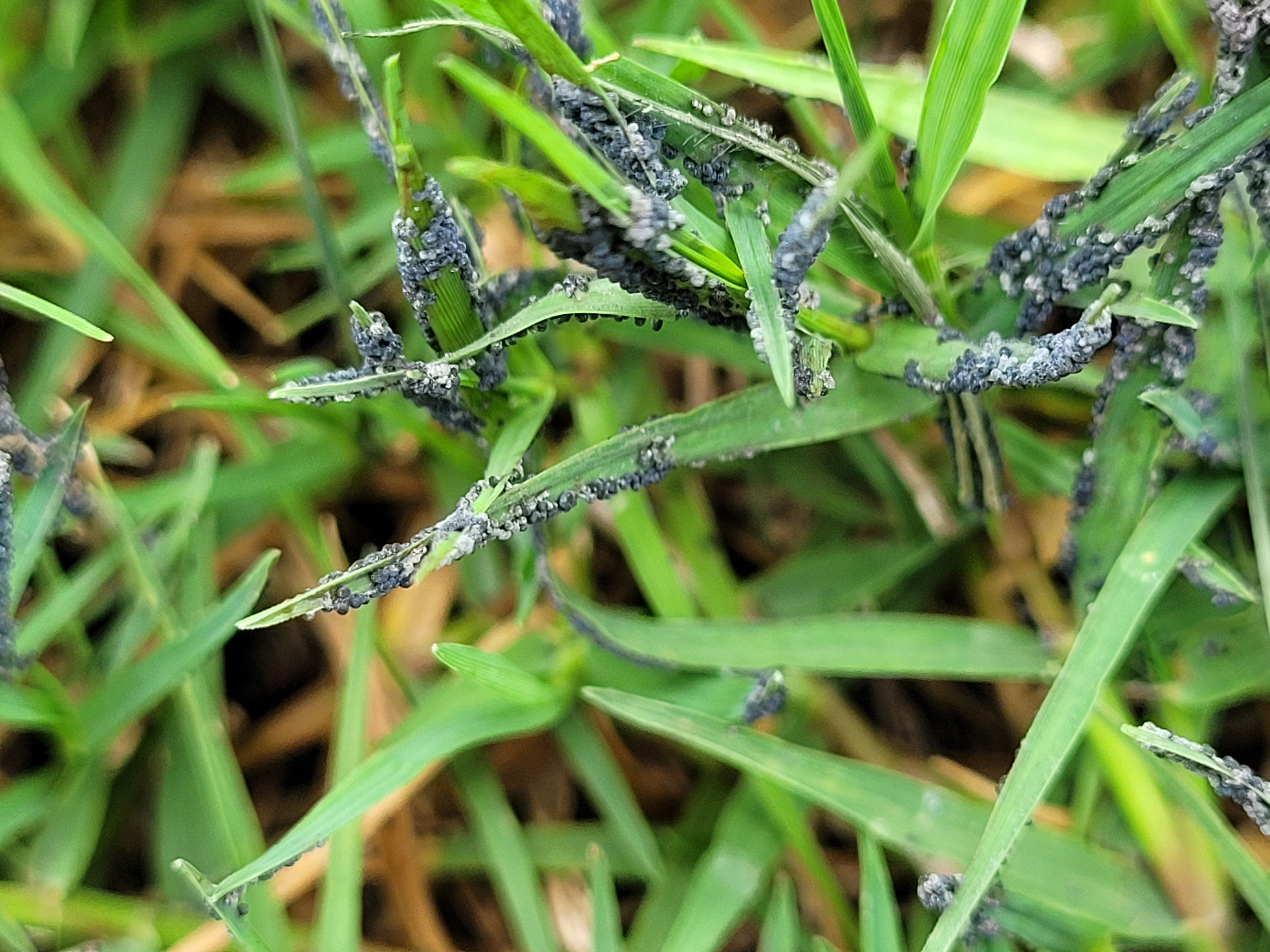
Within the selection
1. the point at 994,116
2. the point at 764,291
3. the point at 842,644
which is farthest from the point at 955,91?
the point at 842,644

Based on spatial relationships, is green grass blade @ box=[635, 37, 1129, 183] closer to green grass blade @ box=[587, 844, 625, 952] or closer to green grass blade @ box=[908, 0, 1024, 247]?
green grass blade @ box=[908, 0, 1024, 247]

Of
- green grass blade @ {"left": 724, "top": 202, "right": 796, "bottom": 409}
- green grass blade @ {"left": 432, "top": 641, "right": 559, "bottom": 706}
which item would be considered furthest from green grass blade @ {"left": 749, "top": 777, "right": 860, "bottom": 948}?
green grass blade @ {"left": 724, "top": 202, "right": 796, "bottom": 409}

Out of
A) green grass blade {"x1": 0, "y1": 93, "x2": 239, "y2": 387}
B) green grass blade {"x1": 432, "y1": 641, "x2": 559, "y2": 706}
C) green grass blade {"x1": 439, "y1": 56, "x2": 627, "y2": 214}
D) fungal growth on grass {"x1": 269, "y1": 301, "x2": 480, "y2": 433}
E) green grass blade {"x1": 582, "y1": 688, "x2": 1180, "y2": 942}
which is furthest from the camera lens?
A: green grass blade {"x1": 0, "y1": 93, "x2": 239, "y2": 387}

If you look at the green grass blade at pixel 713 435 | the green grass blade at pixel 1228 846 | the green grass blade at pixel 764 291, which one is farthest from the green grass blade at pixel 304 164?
the green grass blade at pixel 1228 846

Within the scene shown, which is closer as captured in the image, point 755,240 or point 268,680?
point 755,240

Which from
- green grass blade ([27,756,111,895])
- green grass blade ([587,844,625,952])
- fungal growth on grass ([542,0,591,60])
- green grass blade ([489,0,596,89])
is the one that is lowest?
green grass blade ([27,756,111,895])

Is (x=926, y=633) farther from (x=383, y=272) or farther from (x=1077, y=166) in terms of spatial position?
(x=383, y=272)

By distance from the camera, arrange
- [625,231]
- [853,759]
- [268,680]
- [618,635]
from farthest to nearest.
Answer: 1. [268,680]
2. [853,759]
3. [618,635]
4. [625,231]

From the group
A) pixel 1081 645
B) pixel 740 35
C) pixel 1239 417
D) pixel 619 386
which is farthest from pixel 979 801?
pixel 740 35
